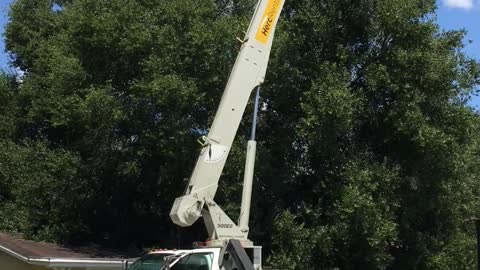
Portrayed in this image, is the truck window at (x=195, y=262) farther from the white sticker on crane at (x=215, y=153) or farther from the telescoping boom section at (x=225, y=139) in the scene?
the white sticker on crane at (x=215, y=153)

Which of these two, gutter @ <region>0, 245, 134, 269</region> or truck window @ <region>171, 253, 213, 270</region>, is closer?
truck window @ <region>171, 253, 213, 270</region>

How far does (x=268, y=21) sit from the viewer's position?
45.9 feet

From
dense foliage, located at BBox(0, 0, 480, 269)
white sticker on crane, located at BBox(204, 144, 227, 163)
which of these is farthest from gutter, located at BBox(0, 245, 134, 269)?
white sticker on crane, located at BBox(204, 144, 227, 163)

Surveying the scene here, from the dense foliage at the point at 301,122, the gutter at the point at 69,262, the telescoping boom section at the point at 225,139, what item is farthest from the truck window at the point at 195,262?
the dense foliage at the point at 301,122

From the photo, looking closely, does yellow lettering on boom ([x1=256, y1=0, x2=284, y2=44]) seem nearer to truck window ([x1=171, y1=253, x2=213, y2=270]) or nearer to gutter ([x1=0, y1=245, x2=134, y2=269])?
truck window ([x1=171, y1=253, x2=213, y2=270])

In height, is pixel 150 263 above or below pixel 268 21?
below

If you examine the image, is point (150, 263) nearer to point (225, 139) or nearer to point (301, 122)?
point (225, 139)

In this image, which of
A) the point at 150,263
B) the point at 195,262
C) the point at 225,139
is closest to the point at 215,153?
the point at 225,139

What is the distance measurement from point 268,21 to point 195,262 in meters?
5.56

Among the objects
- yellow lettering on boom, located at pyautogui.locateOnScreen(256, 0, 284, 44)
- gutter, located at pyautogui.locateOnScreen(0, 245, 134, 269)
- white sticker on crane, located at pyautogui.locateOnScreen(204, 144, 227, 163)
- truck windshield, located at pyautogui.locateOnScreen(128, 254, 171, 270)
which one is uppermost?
yellow lettering on boom, located at pyautogui.locateOnScreen(256, 0, 284, 44)

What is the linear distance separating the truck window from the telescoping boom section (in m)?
0.54

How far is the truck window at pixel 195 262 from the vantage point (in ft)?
35.9

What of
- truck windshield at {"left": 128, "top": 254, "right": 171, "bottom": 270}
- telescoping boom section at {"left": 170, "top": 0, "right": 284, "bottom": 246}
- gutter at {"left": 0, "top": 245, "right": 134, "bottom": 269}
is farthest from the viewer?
gutter at {"left": 0, "top": 245, "right": 134, "bottom": 269}

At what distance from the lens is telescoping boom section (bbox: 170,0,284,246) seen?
477 inches
